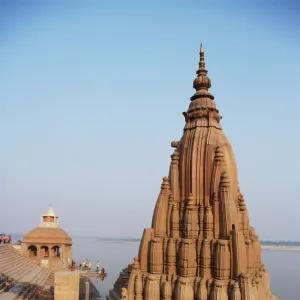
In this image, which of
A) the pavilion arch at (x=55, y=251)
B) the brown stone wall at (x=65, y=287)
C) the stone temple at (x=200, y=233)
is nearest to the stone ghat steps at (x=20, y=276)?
the brown stone wall at (x=65, y=287)

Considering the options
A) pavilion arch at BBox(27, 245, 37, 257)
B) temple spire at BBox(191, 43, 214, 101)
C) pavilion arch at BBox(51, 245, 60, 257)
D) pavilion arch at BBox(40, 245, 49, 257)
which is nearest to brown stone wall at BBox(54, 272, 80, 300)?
temple spire at BBox(191, 43, 214, 101)

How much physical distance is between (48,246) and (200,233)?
93.8 ft

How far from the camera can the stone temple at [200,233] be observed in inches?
368

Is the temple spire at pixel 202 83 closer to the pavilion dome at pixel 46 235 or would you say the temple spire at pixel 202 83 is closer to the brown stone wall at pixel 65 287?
the brown stone wall at pixel 65 287

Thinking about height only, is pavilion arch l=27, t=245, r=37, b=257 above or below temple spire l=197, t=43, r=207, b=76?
Result: below

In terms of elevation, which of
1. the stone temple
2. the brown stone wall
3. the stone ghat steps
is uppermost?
the stone temple

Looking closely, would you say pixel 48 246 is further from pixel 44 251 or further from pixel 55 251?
pixel 55 251

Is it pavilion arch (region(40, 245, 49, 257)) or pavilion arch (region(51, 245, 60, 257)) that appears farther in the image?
pavilion arch (region(51, 245, 60, 257))

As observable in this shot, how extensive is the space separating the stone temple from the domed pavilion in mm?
24302

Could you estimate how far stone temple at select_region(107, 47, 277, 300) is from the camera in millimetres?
9352

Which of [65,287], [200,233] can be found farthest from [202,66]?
[65,287]

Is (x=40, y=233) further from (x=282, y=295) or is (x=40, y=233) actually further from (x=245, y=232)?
(x=245, y=232)

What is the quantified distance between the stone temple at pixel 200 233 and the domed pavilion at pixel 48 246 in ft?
79.7

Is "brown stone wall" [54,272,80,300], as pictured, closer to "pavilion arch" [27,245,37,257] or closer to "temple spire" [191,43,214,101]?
"temple spire" [191,43,214,101]
